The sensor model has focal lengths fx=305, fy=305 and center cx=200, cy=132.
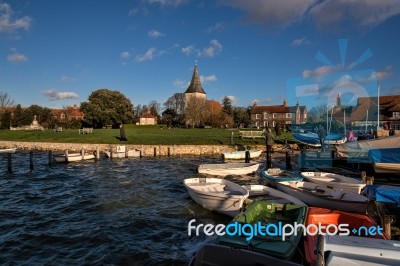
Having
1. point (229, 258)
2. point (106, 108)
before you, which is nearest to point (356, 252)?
point (229, 258)

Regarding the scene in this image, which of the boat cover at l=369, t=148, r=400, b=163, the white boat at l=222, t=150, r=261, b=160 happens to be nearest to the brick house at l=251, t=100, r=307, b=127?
the white boat at l=222, t=150, r=261, b=160

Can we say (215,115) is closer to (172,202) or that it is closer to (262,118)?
(262,118)

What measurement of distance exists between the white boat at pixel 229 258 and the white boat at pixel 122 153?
85.6ft

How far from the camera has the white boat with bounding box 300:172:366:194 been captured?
13212 millimetres

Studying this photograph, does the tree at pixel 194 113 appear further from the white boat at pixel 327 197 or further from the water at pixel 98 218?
the white boat at pixel 327 197

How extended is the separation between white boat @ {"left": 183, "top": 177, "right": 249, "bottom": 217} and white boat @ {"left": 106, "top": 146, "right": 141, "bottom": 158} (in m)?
17.8

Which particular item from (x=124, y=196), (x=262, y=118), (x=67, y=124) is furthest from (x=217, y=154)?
(x=262, y=118)

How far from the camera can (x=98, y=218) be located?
1252 centimetres

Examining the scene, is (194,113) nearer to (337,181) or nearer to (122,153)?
(122,153)

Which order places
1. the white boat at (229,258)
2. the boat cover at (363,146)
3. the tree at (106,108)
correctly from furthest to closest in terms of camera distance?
the tree at (106,108) < the boat cover at (363,146) < the white boat at (229,258)

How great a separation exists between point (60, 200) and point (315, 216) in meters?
12.3

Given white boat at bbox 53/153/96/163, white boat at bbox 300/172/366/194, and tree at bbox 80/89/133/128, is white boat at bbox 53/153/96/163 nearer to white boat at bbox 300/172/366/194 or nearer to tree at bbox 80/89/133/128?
white boat at bbox 300/172/366/194

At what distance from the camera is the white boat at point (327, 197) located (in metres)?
11.0

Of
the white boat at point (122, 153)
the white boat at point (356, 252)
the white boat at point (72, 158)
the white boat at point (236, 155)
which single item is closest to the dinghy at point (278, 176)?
the white boat at point (356, 252)
